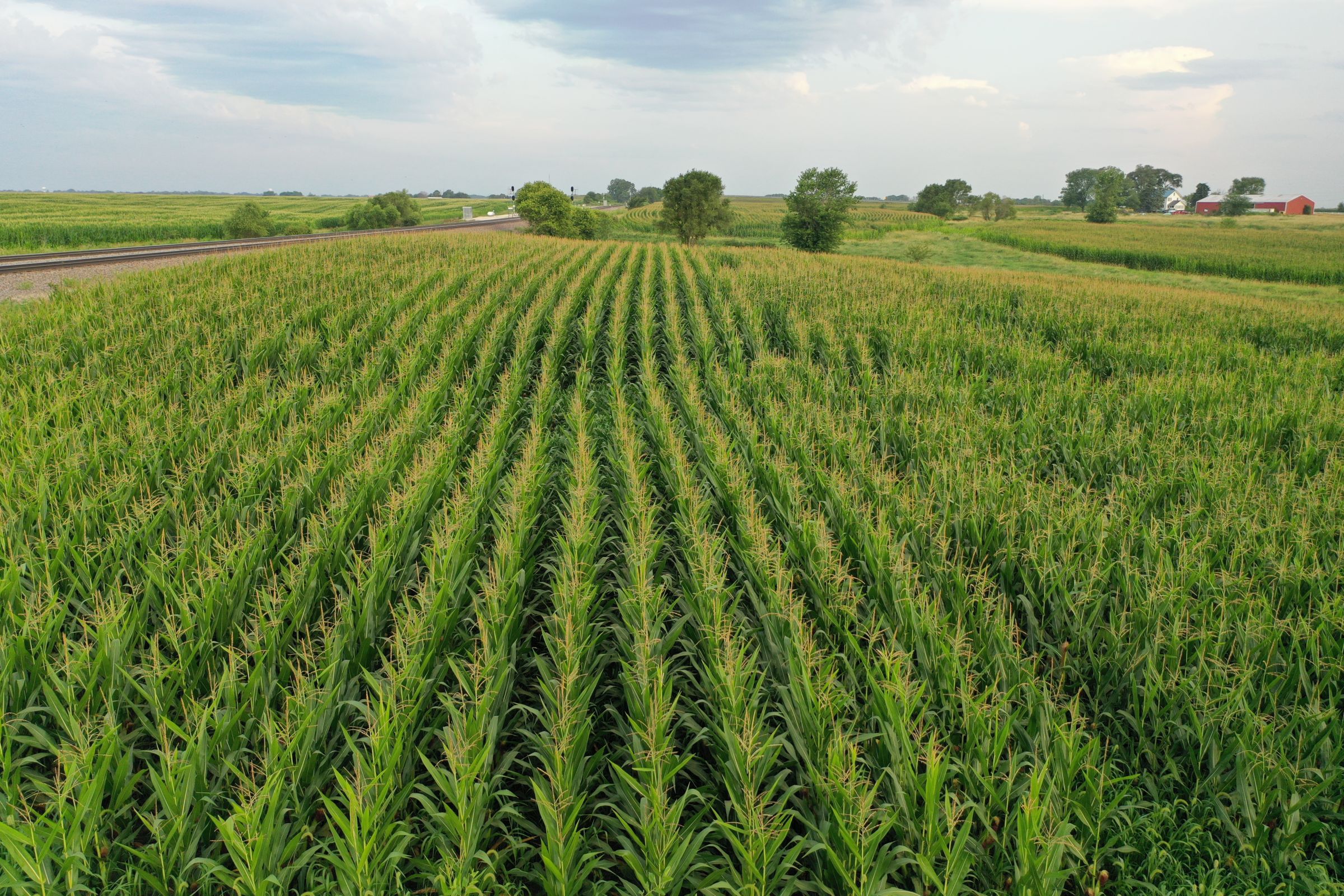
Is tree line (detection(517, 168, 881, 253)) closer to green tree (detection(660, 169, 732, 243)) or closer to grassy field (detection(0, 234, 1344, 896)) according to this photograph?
green tree (detection(660, 169, 732, 243))

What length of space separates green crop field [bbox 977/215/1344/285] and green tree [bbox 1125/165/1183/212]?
211 feet

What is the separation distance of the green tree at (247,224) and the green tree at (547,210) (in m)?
19.8

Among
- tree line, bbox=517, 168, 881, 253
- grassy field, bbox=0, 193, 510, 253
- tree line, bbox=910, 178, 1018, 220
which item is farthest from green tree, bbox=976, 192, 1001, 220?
grassy field, bbox=0, 193, 510, 253

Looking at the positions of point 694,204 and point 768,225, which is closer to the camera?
point 694,204

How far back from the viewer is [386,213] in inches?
2495

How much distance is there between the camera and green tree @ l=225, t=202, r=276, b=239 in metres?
45.8

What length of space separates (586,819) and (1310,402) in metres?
10.6

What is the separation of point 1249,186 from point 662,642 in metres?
180

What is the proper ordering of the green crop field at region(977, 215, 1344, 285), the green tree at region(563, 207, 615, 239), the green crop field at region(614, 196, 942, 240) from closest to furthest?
the green crop field at region(977, 215, 1344, 285)
the green tree at region(563, 207, 615, 239)
the green crop field at region(614, 196, 942, 240)

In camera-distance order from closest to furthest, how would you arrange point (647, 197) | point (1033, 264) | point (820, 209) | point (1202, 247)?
1. point (1033, 264)
2. point (1202, 247)
3. point (820, 209)
4. point (647, 197)

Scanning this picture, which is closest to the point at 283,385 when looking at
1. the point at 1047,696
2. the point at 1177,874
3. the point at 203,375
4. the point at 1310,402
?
the point at 203,375

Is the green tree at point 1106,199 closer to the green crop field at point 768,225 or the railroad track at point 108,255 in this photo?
the green crop field at point 768,225

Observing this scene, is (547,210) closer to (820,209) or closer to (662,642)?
(820,209)

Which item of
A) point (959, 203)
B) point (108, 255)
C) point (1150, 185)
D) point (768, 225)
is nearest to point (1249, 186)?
point (1150, 185)
